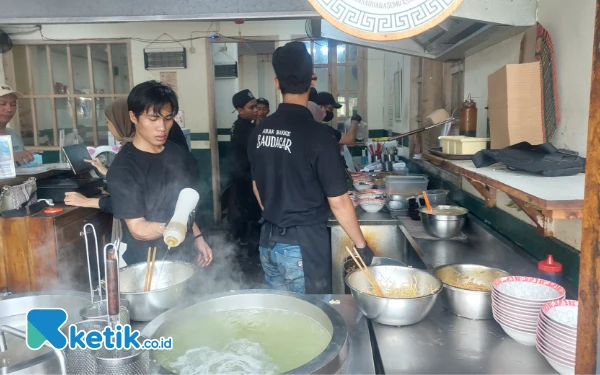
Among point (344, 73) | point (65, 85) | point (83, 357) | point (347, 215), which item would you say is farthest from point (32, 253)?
point (344, 73)

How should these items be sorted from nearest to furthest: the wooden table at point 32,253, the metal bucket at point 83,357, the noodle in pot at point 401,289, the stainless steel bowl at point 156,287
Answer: the metal bucket at point 83,357 < the stainless steel bowl at point 156,287 < the noodle in pot at point 401,289 < the wooden table at point 32,253

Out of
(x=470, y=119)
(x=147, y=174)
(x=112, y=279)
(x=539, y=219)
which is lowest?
(x=539, y=219)

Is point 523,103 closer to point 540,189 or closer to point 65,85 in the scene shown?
point 540,189

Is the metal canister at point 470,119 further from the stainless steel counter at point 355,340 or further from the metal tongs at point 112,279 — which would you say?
the metal tongs at point 112,279

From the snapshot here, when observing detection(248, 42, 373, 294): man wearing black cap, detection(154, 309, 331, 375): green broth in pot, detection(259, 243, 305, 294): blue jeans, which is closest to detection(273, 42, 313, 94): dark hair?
detection(248, 42, 373, 294): man wearing black cap

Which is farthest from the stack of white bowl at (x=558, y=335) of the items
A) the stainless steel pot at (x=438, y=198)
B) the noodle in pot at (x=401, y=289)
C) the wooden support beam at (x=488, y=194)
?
the stainless steel pot at (x=438, y=198)

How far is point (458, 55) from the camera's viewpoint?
380cm

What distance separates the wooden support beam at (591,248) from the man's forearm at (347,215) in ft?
5.22

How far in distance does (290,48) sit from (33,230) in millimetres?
2387

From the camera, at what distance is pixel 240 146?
5.22 m

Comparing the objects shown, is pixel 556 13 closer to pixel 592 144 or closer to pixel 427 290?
pixel 427 290

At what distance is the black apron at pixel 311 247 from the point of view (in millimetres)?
2529

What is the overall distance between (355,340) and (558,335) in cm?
65

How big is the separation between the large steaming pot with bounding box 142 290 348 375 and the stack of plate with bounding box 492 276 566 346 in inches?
24.0
